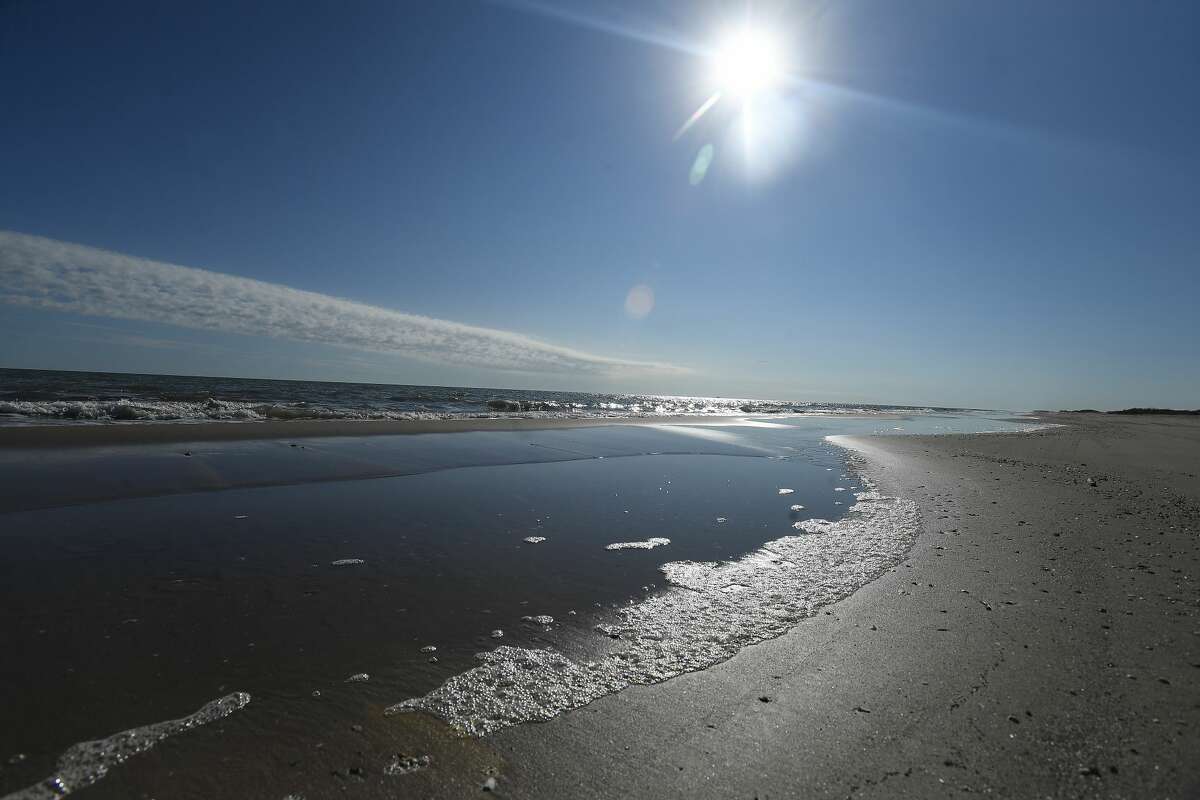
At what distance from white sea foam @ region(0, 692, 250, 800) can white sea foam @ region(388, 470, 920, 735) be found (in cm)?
95

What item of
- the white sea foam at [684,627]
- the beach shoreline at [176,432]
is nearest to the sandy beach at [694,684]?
the white sea foam at [684,627]

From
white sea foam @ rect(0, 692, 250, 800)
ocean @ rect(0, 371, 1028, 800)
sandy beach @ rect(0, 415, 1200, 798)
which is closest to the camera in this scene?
white sea foam @ rect(0, 692, 250, 800)

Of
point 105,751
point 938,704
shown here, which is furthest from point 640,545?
point 105,751

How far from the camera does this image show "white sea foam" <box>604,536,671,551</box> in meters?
5.95

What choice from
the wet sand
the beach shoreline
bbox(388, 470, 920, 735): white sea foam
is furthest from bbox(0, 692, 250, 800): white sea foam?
the beach shoreline

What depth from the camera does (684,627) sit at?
159 inches

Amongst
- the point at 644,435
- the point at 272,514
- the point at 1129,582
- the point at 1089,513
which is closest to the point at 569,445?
the point at 644,435

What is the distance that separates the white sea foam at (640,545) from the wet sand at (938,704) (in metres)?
2.14

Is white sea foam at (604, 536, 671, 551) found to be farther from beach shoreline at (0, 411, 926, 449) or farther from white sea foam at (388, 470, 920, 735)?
beach shoreline at (0, 411, 926, 449)

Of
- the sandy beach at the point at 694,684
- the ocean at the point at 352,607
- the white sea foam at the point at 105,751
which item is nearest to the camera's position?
the white sea foam at the point at 105,751

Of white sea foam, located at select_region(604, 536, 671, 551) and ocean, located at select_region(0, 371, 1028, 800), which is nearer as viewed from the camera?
ocean, located at select_region(0, 371, 1028, 800)

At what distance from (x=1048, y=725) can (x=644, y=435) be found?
18.8 m

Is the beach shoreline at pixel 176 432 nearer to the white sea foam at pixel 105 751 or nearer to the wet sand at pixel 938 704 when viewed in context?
the white sea foam at pixel 105 751

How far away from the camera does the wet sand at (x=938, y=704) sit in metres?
2.40
